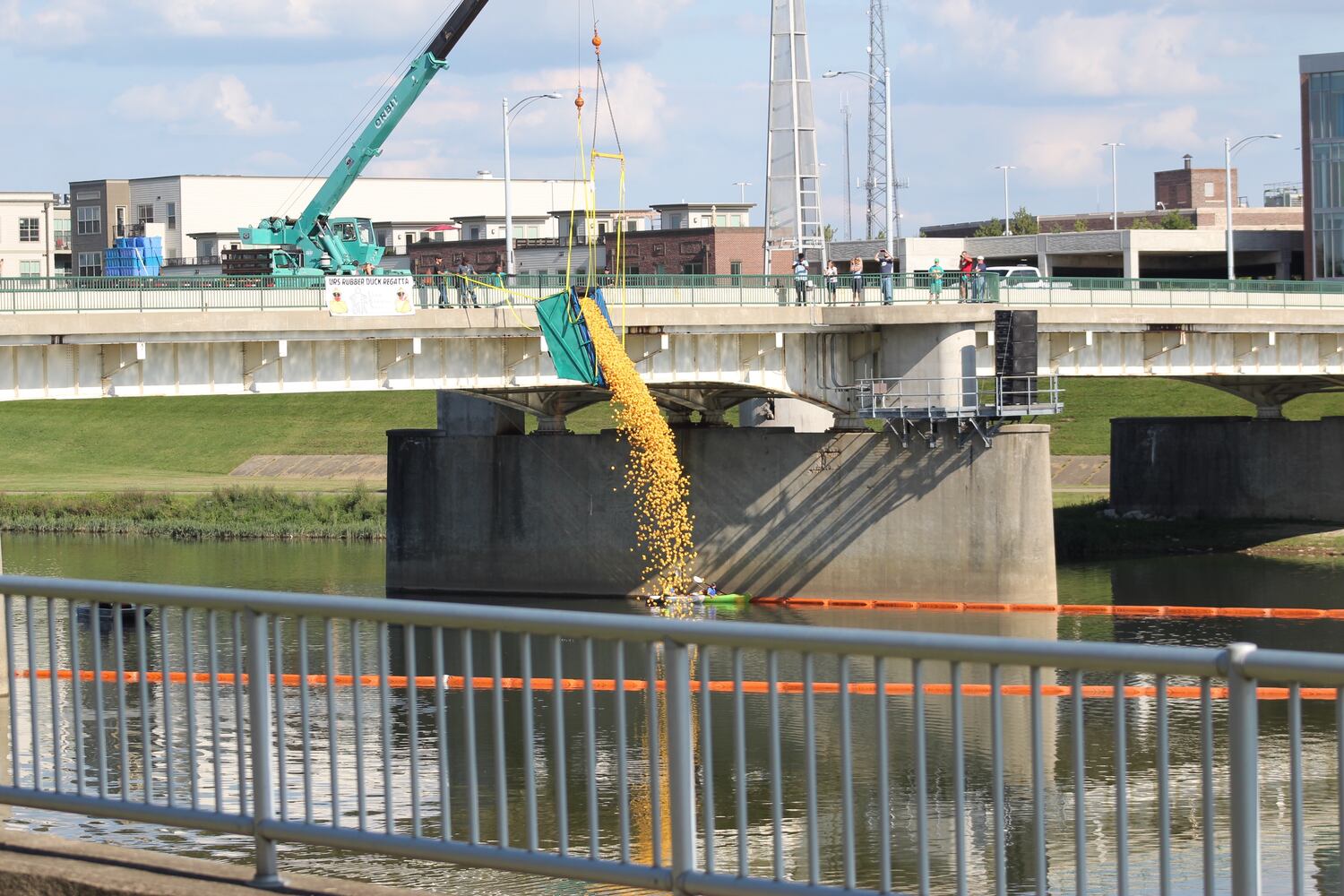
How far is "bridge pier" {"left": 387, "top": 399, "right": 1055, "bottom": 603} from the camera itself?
41.9 m

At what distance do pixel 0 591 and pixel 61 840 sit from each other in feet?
4.16

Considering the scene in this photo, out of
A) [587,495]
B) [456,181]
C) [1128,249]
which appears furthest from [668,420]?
[456,181]

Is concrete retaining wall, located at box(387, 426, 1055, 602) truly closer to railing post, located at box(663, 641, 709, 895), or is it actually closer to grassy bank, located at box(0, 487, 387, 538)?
grassy bank, located at box(0, 487, 387, 538)

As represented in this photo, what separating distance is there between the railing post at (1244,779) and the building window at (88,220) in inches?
4460

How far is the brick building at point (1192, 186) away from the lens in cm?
13350

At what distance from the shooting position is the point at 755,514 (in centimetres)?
4391

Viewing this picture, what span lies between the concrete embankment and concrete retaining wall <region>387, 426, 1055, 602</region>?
35.2m

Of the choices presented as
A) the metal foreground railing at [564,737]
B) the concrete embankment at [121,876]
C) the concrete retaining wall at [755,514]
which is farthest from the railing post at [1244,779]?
the concrete retaining wall at [755,514]

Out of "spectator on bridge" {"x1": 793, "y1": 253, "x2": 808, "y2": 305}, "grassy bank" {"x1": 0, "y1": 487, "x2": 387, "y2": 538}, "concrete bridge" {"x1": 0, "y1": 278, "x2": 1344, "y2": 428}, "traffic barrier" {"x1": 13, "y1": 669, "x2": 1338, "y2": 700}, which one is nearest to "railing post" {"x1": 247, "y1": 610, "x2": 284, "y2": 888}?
"traffic barrier" {"x1": 13, "y1": 669, "x2": 1338, "y2": 700}

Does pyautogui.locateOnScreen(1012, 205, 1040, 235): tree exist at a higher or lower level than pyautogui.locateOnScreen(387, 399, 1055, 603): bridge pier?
higher

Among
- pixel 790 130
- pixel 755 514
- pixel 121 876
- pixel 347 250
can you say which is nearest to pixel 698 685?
pixel 121 876

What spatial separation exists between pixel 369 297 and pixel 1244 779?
31377mm

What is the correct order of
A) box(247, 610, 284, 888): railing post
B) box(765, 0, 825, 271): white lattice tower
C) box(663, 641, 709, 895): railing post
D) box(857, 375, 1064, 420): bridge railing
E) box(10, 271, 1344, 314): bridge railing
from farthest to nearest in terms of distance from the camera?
box(765, 0, 825, 271): white lattice tower
box(857, 375, 1064, 420): bridge railing
box(10, 271, 1344, 314): bridge railing
box(247, 610, 284, 888): railing post
box(663, 641, 709, 895): railing post

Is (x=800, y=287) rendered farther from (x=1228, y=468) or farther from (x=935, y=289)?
(x=1228, y=468)
